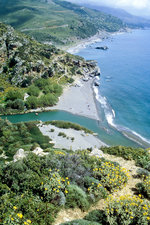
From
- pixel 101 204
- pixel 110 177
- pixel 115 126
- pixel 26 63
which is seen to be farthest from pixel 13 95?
pixel 101 204

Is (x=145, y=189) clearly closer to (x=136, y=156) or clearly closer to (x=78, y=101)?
(x=136, y=156)

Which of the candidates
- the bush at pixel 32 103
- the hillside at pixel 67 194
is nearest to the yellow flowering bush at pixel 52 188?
the hillside at pixel 67 194

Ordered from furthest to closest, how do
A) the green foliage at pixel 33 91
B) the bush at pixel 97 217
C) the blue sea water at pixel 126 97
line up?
the green foliage at pixel 33 91 → the blue sea water at pixel 126 97 → the bush at pixel 97 217

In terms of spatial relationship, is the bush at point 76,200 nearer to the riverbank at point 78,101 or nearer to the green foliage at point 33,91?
the riverbank at point 78,101

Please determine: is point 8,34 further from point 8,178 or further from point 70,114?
point 8,178

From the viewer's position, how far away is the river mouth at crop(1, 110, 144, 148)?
178ft

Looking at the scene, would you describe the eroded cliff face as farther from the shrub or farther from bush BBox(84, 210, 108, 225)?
bush BBox(84, 210, 108, 225)

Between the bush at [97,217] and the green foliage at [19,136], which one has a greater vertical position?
the bush at [97,217]

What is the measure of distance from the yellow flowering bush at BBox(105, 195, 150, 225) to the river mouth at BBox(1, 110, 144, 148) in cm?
4183

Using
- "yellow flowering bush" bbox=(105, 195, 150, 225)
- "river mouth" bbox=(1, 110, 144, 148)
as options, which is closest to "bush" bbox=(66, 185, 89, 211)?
"yellow flowering bush" bbox=(105, 195, 150, 225)

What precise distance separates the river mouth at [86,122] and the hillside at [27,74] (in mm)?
5207

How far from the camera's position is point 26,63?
88875 millimetres

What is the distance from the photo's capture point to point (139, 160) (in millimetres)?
23438

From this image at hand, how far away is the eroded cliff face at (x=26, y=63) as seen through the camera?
285 ft
